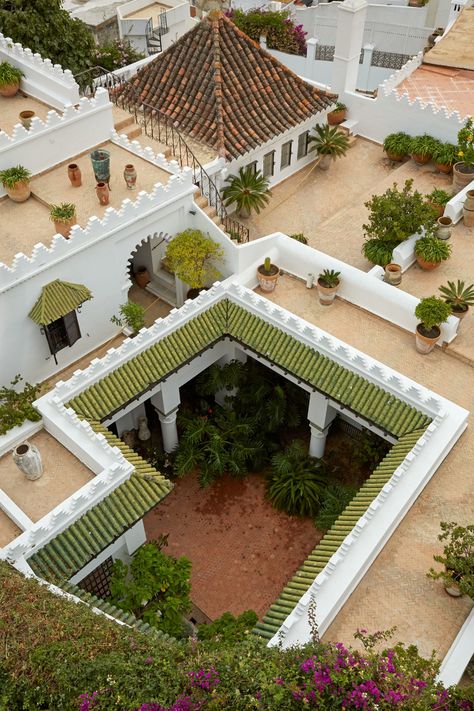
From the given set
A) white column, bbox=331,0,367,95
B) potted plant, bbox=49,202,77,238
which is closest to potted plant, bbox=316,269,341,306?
potted plant, bbox=49,202,77,238

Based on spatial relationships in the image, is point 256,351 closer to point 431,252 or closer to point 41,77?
point 431,252

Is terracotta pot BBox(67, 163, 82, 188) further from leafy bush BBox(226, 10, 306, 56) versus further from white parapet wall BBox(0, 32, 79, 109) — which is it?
leafy bush BBox(226, 10, 306, 56)

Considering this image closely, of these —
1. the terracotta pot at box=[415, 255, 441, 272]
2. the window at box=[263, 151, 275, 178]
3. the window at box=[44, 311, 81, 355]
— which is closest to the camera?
the window at box=[44, 311, 81, 355]

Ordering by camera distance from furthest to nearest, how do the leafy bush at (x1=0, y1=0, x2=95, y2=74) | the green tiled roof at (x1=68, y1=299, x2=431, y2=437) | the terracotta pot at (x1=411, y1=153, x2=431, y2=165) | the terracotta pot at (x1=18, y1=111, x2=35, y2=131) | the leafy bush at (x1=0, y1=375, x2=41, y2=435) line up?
the terracotta pot at (x1=411, y1=153, x2=431, y2=165) → the leafy bush at (x1=0, y1=0, x2=95, y2=74) → the terracotta pot at (x1=18, y1=111, x2=35, y2=131) → the green tiled roof at (x1=68, y1=299, x2=431, y2=437) → the leafy bush at (x1=0, y1=375, x2=41, y2=435)

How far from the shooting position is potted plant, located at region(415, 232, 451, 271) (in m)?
23.9

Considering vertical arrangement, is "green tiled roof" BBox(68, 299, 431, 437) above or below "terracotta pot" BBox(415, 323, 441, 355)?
below

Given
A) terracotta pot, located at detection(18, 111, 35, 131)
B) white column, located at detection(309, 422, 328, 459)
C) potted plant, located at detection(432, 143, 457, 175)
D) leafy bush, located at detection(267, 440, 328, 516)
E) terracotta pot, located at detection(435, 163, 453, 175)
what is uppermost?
terracotta pot, located at detection(18, 111, 35, 131)

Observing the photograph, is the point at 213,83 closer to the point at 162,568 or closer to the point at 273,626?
the point at 162,568

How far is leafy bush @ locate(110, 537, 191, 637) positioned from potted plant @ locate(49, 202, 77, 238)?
953 centimetres

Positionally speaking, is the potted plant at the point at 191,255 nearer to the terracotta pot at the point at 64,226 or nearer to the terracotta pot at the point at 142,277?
the terracotta pot at the point at 142,277

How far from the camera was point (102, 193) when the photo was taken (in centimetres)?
2234

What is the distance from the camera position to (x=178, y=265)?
2358 cm

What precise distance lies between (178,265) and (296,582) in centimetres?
1118

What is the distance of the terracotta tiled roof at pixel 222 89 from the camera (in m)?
25.7
